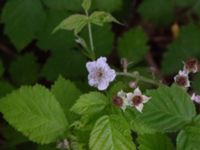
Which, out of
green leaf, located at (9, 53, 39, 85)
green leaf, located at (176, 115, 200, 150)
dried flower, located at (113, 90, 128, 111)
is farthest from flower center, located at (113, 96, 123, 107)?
green leaf, located at (9, 53, 39, 85)

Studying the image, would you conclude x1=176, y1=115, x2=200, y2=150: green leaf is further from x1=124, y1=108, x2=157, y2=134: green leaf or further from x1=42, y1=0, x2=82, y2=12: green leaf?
x1=42, y1=0, x2=82, y2=12: green leaf

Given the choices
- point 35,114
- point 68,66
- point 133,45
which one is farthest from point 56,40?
point 35,114

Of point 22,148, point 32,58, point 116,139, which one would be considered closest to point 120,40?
point 32,58

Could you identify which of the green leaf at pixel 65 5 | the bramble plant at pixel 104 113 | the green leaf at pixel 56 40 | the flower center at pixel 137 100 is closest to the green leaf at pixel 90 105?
the bramble plant at pixel 104 113

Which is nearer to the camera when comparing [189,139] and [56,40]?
[189,139]

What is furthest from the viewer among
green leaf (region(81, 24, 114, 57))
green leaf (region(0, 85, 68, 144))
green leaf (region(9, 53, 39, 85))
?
green leaf (region(9, 53, 39, 85))

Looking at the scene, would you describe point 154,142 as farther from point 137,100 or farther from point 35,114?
point 35,114
